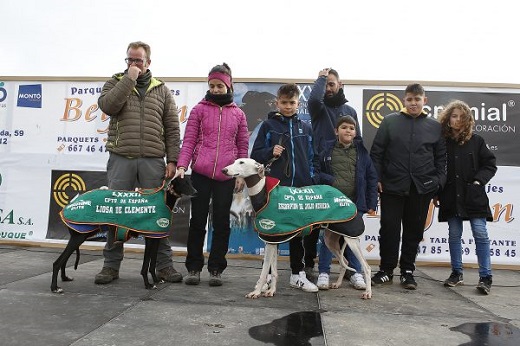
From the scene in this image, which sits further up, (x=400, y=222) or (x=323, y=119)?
(x=323, y=119)

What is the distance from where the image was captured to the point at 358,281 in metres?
3.96

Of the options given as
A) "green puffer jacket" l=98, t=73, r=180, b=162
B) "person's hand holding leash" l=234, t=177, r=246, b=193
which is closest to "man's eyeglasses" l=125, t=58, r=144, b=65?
"green puffer jacket" l=98, t=73, r=180, b=162

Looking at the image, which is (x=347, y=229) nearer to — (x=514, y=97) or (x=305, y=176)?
(x=305, y=176)

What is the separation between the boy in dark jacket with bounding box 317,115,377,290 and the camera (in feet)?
13.3

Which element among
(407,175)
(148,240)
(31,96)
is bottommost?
(148,240)

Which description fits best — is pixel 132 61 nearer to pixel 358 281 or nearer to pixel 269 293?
pixel 269 293

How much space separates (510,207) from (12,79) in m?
7.51

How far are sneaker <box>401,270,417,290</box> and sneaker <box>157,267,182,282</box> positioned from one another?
2.30 metres

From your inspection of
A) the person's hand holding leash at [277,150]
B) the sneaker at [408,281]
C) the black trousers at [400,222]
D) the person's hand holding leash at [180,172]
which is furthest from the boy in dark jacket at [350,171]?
the person's hand holding leash at [180,172]

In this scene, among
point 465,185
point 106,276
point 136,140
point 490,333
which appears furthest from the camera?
point 465,185

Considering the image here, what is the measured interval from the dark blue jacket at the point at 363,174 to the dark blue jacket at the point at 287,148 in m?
0.30

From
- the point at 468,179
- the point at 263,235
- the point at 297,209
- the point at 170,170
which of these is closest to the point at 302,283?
the point at 263,235

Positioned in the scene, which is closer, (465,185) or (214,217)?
(214,217)

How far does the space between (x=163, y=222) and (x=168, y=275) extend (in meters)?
0.65
